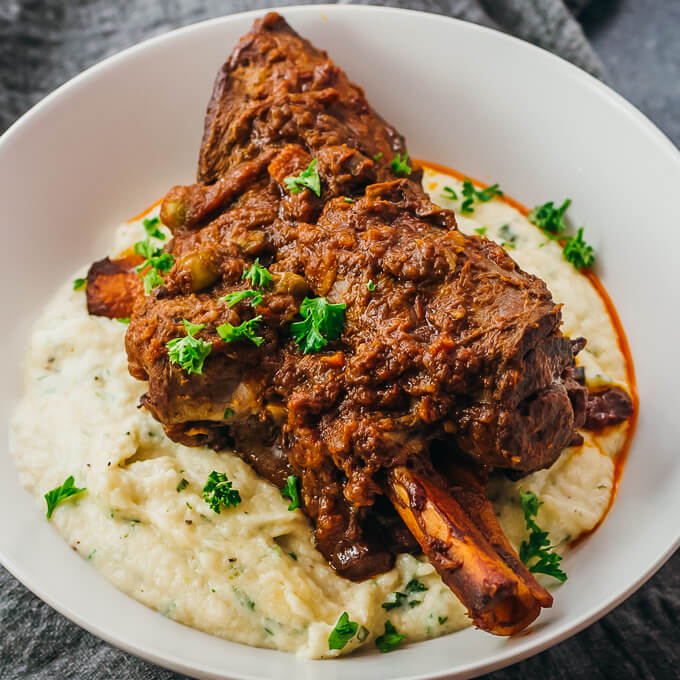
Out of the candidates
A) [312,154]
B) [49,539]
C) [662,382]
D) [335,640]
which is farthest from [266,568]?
[662,382]

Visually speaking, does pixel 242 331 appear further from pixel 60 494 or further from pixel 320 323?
pixel 60 494

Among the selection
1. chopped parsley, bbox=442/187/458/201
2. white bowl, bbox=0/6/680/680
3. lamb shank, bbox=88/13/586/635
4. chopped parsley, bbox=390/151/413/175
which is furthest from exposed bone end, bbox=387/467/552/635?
chopped parsley, bbox=442/187/458/201

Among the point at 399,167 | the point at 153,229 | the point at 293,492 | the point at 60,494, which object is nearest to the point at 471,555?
the point at 293,492

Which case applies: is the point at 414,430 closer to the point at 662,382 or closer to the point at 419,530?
the point at 419,530

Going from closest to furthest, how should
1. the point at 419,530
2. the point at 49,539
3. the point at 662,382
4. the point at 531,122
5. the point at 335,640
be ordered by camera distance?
the point at 419,530, the point at 335,640, the point at 49,539, the point at 662,382, the point at 531,122

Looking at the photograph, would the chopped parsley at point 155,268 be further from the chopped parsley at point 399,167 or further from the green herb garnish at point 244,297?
the chopped parsley at point 399,167

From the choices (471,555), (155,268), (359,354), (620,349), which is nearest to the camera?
(471,555)
